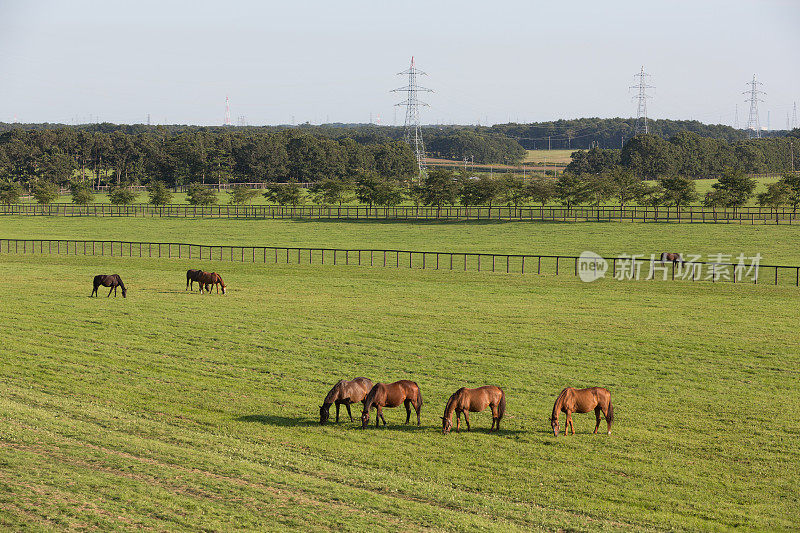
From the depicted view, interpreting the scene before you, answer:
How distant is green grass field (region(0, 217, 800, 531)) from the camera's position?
11.8 meters

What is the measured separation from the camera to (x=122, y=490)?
39.5ft

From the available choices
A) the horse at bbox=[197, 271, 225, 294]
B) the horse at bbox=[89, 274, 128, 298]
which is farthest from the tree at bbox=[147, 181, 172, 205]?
the horse at bbox=[89, 274, 128, 298]

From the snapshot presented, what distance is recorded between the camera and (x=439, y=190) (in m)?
98.8

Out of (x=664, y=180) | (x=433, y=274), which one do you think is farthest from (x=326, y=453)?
(x=664, y=180)

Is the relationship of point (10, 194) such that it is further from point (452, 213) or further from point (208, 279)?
point (208, 279)

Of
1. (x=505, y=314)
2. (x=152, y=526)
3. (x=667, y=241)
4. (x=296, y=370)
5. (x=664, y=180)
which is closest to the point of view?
(x=152, y=526)

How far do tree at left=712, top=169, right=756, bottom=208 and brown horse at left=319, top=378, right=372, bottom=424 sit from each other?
83.2 m

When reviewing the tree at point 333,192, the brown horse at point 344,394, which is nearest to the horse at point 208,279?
the brown horse at point 344,394

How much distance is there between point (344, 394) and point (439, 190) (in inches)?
3307

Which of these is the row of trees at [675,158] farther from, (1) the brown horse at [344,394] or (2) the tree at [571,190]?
(1) the brown horse at [344,394]

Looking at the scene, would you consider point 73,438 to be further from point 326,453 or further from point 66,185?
point 66,185

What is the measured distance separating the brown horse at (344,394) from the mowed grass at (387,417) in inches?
15.4

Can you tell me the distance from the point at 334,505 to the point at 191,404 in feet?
20.9

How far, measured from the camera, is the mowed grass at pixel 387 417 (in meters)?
11.8
